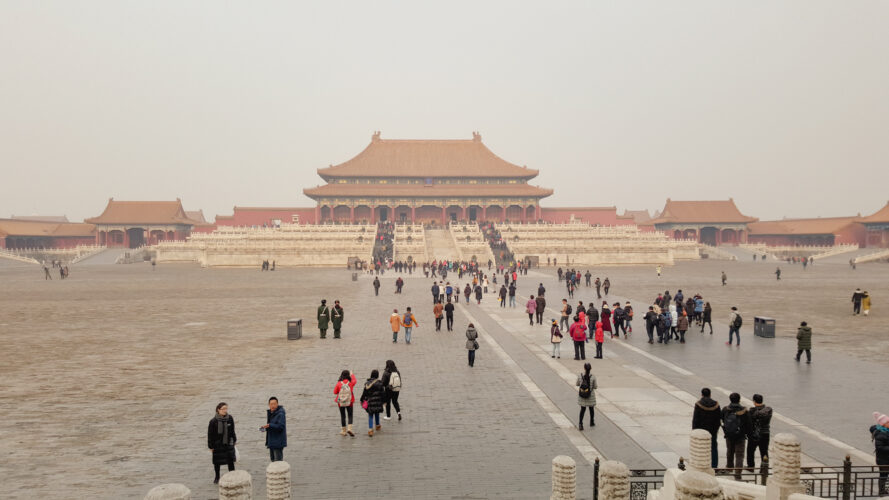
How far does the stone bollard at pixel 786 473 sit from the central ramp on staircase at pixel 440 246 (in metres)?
43.7

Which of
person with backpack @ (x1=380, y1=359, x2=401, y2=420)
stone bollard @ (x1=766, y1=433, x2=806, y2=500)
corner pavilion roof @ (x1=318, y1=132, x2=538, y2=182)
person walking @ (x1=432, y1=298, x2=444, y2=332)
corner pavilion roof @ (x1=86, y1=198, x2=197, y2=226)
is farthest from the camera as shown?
corner pavilion roof @ (x1=318, y1=132, x2=538, y2=182)

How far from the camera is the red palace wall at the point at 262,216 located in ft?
251

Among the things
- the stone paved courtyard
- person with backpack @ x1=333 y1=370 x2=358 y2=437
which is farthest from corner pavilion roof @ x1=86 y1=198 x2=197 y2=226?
person with backpack @ x1=333 y1=370 x2=358 y2=437

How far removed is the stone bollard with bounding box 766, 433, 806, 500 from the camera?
5.83 metres

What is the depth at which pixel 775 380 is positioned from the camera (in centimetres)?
1148

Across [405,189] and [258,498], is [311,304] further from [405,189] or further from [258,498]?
[405,189]

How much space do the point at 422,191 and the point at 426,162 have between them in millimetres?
8383

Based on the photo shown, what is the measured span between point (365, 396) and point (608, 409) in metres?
4.18

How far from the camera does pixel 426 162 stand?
8325cm

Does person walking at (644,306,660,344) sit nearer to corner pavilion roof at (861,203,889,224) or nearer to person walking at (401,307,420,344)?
person walking at (401,307,420,344)

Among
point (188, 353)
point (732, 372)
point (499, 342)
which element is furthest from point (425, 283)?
point (732, 372)

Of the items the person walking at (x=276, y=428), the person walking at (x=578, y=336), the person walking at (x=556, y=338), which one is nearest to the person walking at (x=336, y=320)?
the person walking at (x=556, y=338)

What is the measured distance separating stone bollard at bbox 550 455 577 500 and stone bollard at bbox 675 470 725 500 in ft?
3.61

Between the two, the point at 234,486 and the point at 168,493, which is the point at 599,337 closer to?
the point at 234,486
